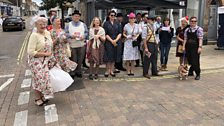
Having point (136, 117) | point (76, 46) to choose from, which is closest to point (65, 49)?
point (76, 46)

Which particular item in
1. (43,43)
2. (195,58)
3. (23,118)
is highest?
(43,43)

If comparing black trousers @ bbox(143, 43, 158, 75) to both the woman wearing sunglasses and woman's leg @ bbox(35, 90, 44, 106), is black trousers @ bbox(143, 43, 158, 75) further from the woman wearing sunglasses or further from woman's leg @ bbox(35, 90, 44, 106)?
woman's leg @ bbox(35, 90, 44, 106)

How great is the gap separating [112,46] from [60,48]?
1.70 m

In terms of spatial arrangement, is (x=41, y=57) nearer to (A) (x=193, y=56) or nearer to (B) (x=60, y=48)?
(B) (x=60, y=48)

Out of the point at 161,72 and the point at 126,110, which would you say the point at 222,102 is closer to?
the point at 126,110

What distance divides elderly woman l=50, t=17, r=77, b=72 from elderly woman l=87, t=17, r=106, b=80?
965 millimetres

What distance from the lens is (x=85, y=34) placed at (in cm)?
719

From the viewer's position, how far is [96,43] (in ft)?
24.1

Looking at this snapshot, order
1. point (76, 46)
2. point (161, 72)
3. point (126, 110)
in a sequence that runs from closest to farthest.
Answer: point (126, 110)
point (76, 46)
point (161, 72)

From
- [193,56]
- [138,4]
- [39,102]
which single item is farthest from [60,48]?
[138,4]

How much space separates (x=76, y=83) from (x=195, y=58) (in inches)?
124

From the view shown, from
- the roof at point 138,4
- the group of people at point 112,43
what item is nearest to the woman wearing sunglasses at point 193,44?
the group of people at point 112,43

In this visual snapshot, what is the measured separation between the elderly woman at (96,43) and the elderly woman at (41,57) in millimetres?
2044

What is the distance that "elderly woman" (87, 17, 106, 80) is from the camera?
7.26m
